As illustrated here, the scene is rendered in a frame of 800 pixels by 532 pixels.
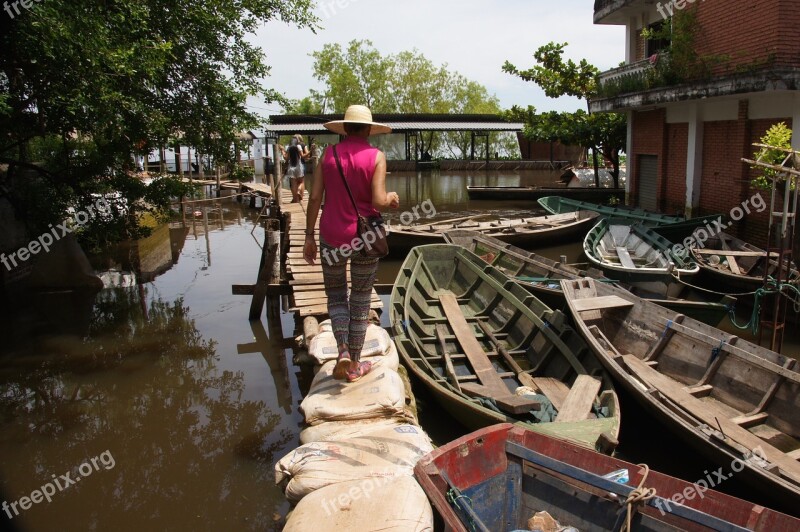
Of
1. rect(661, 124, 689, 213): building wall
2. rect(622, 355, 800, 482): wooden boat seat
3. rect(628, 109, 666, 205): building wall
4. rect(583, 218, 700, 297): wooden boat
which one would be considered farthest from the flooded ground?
rect(628, 109, 666, 205): building wall

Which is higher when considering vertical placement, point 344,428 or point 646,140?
point 646,140

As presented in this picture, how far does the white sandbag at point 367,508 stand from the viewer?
3.42 metres

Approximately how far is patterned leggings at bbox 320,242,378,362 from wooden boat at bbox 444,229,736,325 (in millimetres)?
4899

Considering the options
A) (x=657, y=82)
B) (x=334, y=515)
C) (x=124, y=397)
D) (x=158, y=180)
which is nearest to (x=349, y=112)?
(x=334, y=515)

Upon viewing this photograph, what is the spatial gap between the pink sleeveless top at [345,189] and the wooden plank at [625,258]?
28.7ft

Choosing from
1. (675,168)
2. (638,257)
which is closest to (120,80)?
(638,257)

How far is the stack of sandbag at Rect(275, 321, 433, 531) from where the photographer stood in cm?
352

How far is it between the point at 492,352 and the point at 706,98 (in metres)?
9.11

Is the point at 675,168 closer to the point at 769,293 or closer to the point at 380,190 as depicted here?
the point at 769,293


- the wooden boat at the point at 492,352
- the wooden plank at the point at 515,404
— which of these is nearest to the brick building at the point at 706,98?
the wooden boat at the point at 492,352

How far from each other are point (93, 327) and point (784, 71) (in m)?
12.9

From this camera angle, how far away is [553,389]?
21.5 feet

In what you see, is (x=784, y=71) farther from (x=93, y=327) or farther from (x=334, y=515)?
(x=93, y=327)

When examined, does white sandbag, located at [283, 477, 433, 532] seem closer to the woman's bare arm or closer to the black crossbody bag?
the black crossbody bag
